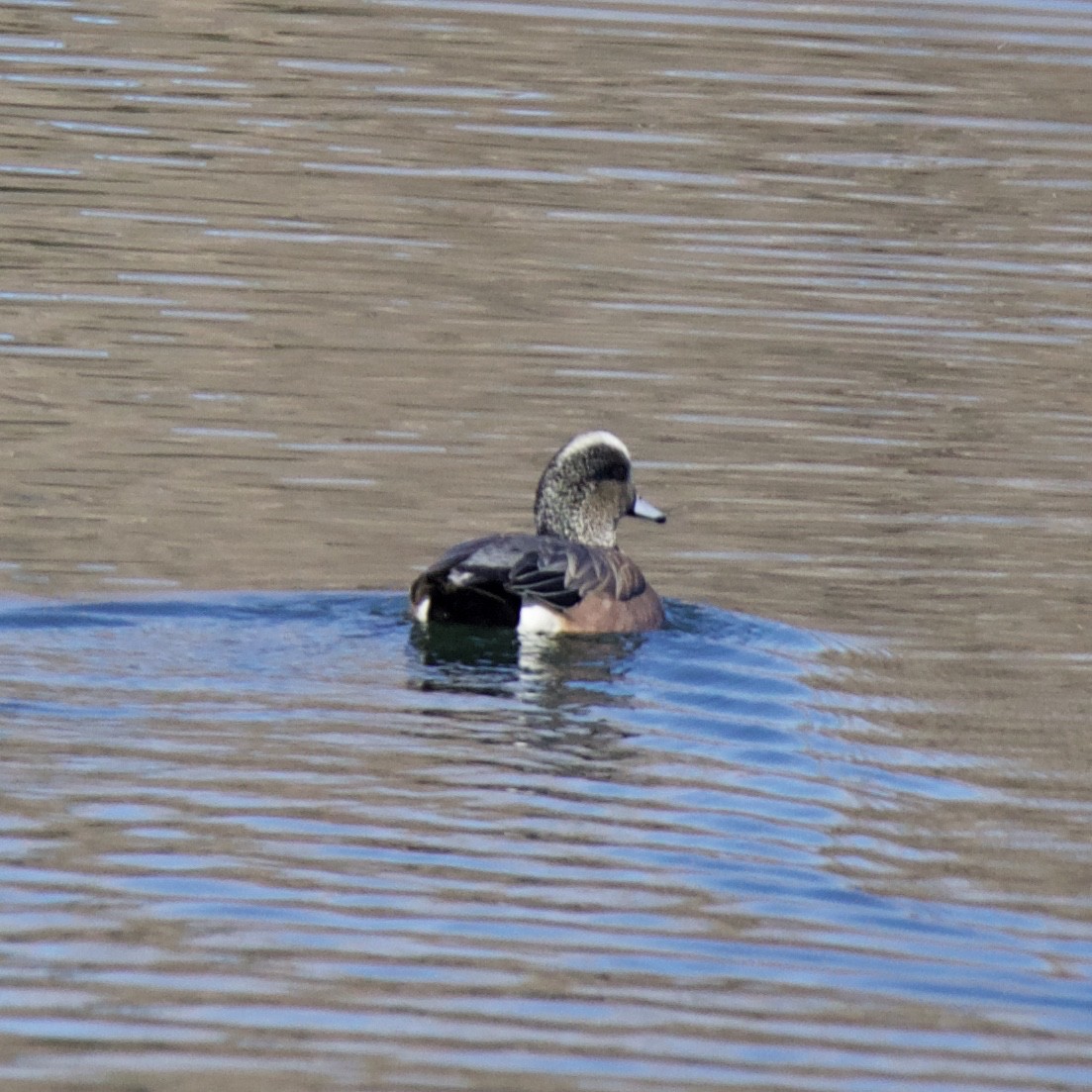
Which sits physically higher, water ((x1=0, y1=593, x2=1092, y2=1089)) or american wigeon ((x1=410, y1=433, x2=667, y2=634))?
american wigeon ((x1=410, y1=433, x2=667, y2=634))

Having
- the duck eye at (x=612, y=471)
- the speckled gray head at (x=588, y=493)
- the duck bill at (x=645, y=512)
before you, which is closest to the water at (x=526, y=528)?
the duck bill at (x=645, y=512)

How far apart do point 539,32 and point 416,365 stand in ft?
31.7

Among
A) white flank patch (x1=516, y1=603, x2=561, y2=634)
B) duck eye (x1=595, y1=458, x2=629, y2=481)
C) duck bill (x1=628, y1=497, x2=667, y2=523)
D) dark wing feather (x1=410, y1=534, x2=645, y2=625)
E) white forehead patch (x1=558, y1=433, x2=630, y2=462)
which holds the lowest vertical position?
white flank patch (x1=516, y1=603, x2=561, y2=634)

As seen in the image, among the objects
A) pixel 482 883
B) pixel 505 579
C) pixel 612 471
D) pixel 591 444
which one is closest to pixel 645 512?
pixel 612 471

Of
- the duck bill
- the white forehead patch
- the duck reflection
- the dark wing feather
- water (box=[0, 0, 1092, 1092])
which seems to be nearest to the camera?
Result: water (box=[0, 0, 1092, 1092])

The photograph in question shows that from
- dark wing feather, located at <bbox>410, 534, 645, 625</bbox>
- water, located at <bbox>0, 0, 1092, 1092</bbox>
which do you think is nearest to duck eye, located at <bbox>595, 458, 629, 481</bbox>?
water, located at <bbox>0, 0, 1092, 1092</bbox>

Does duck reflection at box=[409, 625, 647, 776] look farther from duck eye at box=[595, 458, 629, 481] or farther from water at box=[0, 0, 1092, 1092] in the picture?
duck eye at box=[595, 458, 629, 481]

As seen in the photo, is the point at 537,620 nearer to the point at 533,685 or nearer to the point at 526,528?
the point at 533,685

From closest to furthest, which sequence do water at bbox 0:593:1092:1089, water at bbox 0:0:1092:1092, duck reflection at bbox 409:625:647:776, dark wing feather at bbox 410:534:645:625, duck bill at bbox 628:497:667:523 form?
1. water at bbox 0:593:1092:1089
2. water at bbox 0:0:1092:1092
3. duck reflection at bbox 409:625:647:776
4. dark wing feather at bbox 410:534:645:625
5. duck bill at bbox 628:497:667:523

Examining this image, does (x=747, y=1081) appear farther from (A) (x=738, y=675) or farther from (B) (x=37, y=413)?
(B) (x=37, y=413)

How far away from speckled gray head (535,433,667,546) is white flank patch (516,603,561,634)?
1.02m

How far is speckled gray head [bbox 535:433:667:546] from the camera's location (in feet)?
33.0

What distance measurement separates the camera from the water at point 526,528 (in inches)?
217

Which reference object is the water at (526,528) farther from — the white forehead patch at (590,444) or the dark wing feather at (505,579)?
the white forehead patch at (590,444)
